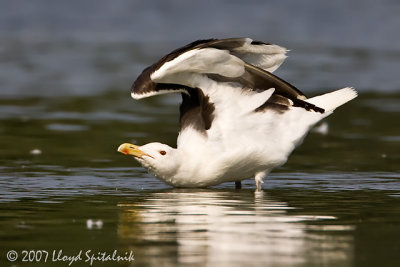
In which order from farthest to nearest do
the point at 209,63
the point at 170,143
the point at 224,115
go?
the point at 170,143 < the point at 224,115 < the point at 209,63

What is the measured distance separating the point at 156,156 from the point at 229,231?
2593 millimetres

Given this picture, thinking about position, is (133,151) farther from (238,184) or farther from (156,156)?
(238,184)

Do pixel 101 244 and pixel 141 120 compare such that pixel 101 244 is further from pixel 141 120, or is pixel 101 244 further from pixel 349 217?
pixel 141 120

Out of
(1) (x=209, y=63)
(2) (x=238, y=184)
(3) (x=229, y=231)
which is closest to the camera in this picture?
(3) (x=229, y=231)

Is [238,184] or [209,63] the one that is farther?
[238,184]

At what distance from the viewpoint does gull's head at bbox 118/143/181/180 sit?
12.8 metres

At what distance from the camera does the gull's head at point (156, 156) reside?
12.8 meters

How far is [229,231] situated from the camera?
1044 centimetres

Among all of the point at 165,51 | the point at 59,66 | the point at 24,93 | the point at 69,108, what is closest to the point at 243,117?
the point at 69,108

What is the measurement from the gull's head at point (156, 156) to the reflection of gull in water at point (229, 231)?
323 millimetres

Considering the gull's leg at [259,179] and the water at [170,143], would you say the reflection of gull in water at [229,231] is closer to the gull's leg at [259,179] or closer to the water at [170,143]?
the water at [170,143]

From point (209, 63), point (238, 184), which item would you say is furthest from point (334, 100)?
point (209, 63)

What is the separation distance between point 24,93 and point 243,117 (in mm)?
10782

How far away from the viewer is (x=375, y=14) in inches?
1289
